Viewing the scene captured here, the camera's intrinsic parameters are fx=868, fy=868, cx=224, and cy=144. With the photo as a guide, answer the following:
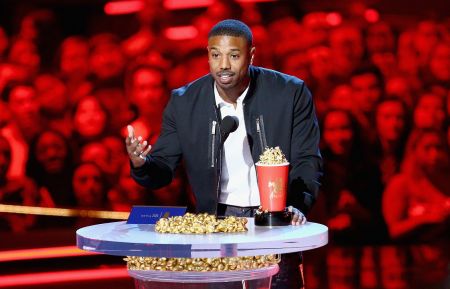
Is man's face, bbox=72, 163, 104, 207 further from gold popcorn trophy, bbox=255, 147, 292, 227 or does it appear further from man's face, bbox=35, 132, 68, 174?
gold popcorn trophy, bbox=255, 147, 292, 227

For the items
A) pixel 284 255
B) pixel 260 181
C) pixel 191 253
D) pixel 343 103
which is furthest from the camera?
pixel 343 103

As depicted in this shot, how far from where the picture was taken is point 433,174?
5895mm

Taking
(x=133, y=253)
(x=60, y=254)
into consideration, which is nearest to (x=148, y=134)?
(x=60, y=254)

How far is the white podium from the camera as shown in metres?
1.95

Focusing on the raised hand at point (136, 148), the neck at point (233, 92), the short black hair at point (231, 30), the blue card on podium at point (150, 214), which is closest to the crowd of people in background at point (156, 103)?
the neck at point (233, 92)

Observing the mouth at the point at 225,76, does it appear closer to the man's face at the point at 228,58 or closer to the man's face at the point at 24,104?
the man's face at the point at 228,58

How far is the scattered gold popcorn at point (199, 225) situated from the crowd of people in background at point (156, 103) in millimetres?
3365

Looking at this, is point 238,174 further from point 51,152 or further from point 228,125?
point 51,152

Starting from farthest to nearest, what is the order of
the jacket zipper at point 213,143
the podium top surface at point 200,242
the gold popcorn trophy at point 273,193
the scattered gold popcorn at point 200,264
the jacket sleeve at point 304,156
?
the jacket zipper at point 213,143
the jacket sleeve at point 304,156
the gold popcorn trophy at point 273,193
the scattered gold popcorn at point 200,264
the podium top surface at point 200,242

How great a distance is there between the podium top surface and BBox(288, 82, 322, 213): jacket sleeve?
13.3 inches

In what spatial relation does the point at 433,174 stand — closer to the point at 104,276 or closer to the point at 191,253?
the point at 104,276

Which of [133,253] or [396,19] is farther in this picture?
[396,19]

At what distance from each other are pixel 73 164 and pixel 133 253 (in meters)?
3.67

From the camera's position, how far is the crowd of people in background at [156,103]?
220 inches
